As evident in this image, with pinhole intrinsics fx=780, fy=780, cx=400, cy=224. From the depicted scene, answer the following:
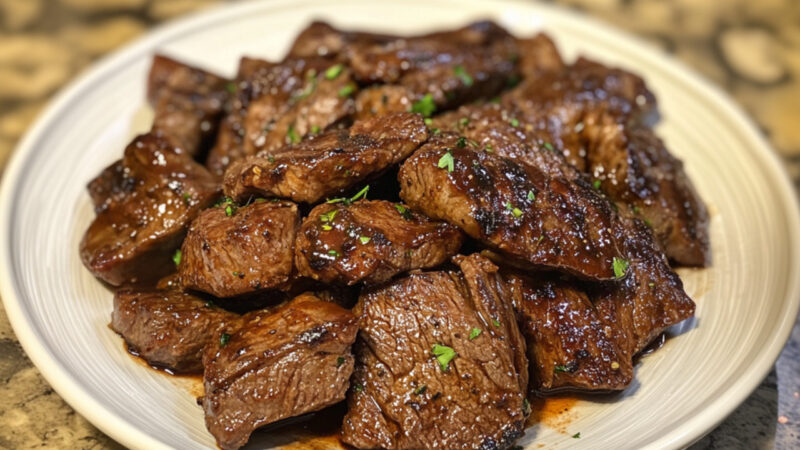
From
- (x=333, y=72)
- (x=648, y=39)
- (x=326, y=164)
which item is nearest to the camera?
(x=326, y=164)

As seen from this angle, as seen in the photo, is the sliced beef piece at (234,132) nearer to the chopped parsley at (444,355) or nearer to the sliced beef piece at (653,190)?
the chopped parsley at (444,355)

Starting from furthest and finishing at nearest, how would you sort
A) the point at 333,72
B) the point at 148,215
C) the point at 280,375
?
the point at 333,72 < the point at 148,215 < the point at 280,375

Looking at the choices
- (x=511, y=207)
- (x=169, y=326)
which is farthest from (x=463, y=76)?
(x=169, y=326)

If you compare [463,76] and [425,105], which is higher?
[463,76]

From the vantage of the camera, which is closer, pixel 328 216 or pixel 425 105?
pixel 328 216

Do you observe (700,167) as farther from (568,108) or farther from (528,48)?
(528,48)

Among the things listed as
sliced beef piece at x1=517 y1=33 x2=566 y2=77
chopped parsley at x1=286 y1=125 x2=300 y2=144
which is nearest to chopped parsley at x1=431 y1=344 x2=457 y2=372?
chopped parsley at x1=286 y1=125 x2=300 y2=144

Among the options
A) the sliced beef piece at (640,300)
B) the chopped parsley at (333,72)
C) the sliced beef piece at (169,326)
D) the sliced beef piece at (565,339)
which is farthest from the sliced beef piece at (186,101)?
the sliced beef piece at (640,300)

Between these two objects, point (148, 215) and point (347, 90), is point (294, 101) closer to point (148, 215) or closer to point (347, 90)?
point (347, 90)

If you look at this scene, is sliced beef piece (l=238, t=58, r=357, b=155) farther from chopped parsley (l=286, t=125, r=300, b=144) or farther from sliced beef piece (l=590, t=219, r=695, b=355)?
sliced beef piece (l=590, t=219, r=695, b=355)
